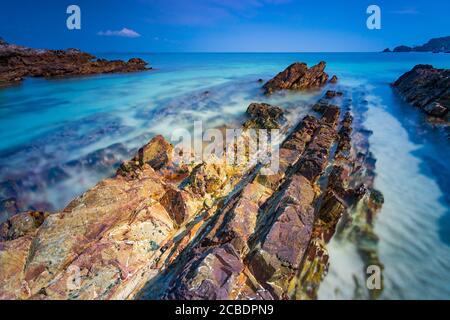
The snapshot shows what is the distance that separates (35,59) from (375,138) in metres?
57.0

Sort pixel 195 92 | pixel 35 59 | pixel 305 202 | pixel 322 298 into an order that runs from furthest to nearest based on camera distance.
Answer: pixel 35 59, pixel 195 92, pixel 305 202, pixel 322 298

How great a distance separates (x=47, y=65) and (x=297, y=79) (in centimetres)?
→ 4198

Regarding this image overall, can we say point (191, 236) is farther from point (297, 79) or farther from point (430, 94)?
point (297, 79)

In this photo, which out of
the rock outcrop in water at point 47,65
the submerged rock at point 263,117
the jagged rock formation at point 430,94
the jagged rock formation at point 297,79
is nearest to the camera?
the submerged rock at point 263,117

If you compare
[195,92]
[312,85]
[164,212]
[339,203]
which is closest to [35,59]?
[195,92]

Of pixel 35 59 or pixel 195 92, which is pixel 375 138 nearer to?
pixel 195 92

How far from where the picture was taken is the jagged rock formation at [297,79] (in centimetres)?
2605

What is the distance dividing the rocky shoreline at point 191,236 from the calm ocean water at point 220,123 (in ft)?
2.34

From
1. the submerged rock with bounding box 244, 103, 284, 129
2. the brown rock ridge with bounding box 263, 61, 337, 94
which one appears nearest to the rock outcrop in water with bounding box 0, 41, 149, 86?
the brown rock ridge with bounding box 263, 61, 337, 94

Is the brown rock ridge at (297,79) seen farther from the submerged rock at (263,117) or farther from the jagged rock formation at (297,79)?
the submerged rock at (263,117)

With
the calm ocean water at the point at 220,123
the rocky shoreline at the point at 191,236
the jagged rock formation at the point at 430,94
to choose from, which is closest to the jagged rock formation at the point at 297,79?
the calm ocean water at the point at 220,123

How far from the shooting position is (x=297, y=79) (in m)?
27.2

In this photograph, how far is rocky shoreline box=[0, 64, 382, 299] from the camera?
452 cm
